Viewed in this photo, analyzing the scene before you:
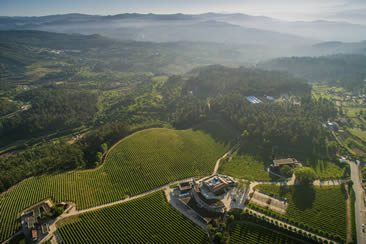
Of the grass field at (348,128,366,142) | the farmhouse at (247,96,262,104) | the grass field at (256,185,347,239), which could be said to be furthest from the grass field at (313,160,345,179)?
the farmhouse at (247,96,262,104)

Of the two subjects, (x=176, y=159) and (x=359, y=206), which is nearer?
(x=359, y=206)

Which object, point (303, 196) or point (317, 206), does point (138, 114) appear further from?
point (317, 206)

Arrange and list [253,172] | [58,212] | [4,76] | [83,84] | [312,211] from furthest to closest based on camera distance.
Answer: [4,76]
[83,84]
[253,172]
[312,211]
[58,212]

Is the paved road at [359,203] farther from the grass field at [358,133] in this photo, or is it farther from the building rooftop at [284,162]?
the grass field at [358,133]

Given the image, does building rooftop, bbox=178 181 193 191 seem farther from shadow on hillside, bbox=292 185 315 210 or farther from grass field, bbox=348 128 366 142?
grass field, bbox=348 128 366 142

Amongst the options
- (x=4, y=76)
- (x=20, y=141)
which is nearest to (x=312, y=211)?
(x=20, y=141)

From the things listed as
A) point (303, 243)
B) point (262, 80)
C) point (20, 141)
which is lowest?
point (20, 141)

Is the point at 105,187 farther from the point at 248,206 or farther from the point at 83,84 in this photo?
the point at 83,84
